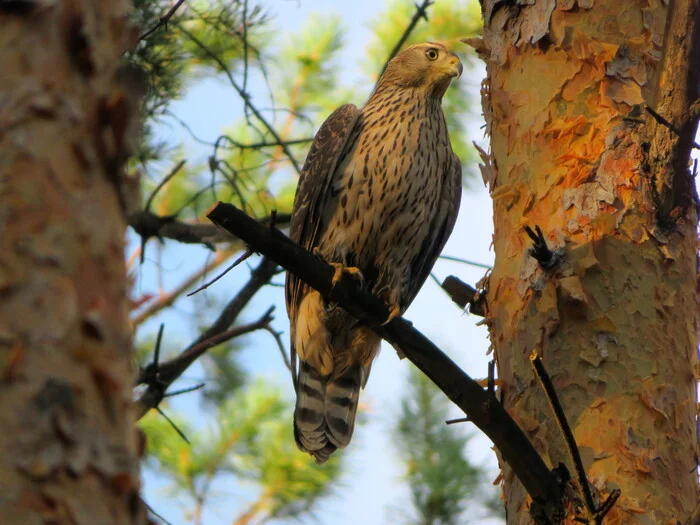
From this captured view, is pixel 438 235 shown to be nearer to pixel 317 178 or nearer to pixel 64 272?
pixel 317 178

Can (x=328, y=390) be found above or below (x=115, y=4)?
above

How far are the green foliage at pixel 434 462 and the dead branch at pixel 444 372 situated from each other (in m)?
3.26

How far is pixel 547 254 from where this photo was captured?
2.72 m

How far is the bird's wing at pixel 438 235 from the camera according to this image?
14.4 ft

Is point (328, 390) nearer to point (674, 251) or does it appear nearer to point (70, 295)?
point (674, 251)

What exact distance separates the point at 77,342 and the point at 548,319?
1827 mm

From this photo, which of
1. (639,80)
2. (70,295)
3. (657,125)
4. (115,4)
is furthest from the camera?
(639,80)

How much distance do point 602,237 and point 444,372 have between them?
0.64 meters

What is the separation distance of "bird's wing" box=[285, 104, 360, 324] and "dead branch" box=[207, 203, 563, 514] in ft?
4.88

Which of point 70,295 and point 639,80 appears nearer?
point 70,295

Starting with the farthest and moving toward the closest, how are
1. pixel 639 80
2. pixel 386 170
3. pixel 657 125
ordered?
pixel 386 170 → pixel 639 80 → pixel 657 125

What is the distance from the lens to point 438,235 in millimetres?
4438

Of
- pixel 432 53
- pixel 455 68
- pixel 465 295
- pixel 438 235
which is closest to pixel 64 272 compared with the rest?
pixel 465 295

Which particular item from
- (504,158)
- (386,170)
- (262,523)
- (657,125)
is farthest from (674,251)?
(262,523)
